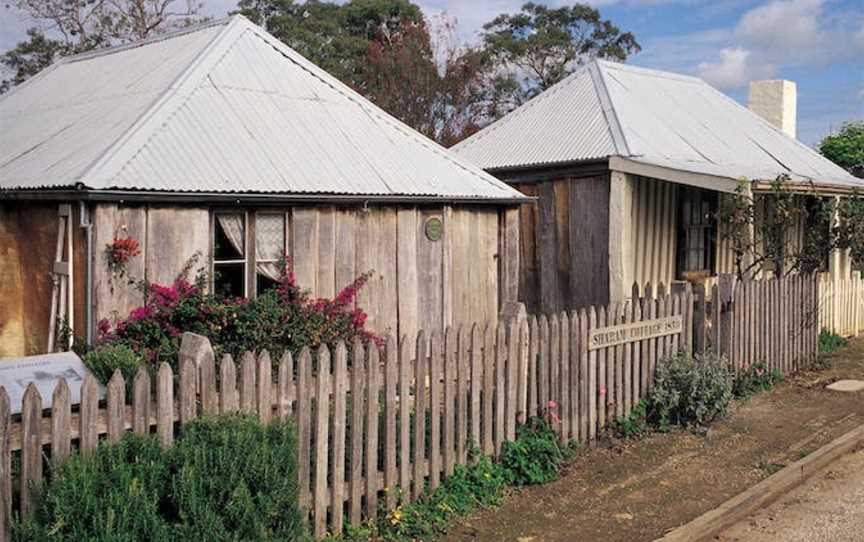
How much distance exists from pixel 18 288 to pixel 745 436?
829cm

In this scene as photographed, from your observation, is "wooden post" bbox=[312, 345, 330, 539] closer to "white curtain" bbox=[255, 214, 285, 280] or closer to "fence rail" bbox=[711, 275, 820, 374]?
"white curtain" bbox=[255, 214, 285, 280]

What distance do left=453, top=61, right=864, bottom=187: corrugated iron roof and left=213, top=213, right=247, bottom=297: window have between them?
566cm

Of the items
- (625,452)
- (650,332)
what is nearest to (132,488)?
(625,452)

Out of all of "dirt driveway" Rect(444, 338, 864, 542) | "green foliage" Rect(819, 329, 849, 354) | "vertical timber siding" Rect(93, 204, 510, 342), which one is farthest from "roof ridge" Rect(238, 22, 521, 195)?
"green foliage" Rect(819, 329, 849, 354)

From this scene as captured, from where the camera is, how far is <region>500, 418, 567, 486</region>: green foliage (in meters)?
6.94

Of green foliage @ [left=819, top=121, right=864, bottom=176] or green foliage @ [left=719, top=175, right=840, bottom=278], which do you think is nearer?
green foliage @ [left=719, top=175, right=840, bottom=278]

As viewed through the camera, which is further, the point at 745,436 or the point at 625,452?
the point at 745,436

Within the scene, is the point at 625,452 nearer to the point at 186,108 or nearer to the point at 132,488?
the point at 132,488

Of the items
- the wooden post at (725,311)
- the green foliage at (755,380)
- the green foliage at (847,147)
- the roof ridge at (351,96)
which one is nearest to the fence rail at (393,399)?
the wooden post at (725,311)

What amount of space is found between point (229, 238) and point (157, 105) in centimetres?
182

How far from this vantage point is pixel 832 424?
912cm

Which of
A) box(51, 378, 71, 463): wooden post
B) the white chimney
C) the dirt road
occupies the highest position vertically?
the white chimney

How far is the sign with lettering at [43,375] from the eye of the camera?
16.1ft

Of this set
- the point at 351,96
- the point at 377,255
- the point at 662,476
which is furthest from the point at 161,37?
the point at 662,476
